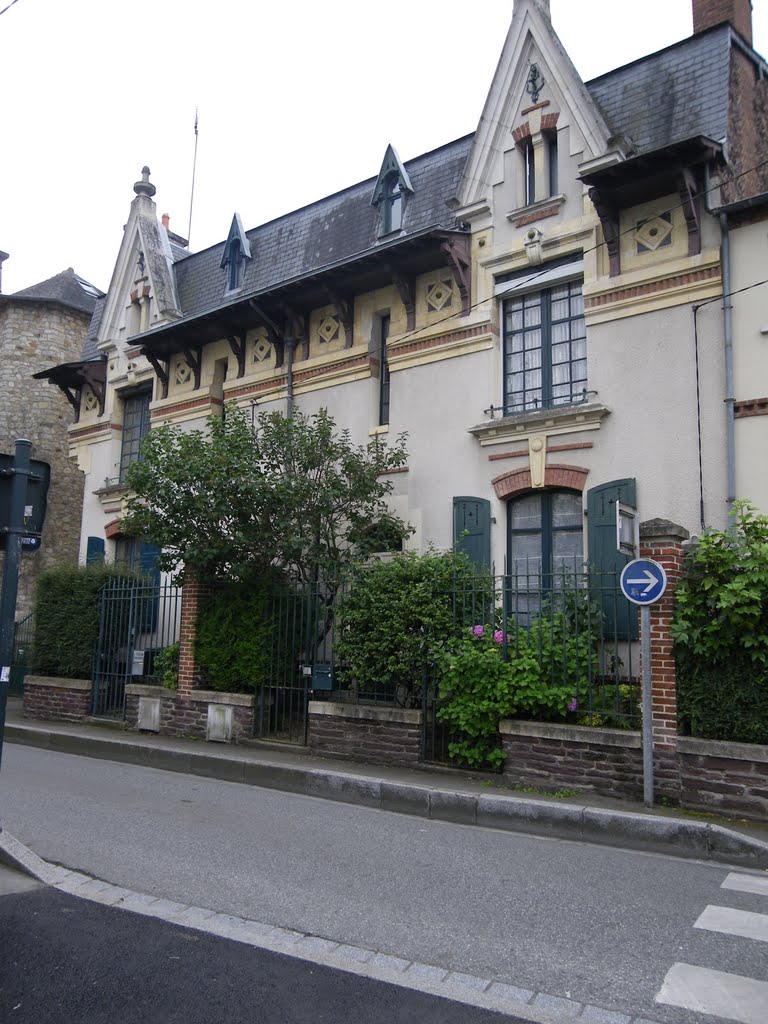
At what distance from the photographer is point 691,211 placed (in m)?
10.9

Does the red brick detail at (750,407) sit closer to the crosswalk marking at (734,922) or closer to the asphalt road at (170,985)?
the crosswalk marking at (734,922)

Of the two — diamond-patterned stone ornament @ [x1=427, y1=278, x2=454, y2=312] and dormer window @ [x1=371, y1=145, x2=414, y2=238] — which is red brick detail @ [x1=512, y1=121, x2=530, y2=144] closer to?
dormer window @ [x1=371, y1=145, x2=414, y2=238]

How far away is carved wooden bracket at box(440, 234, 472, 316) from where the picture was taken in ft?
42.6

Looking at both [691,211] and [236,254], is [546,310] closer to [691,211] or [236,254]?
[691,211]

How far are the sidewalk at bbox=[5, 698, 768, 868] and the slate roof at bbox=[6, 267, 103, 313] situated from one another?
15583 millimetres

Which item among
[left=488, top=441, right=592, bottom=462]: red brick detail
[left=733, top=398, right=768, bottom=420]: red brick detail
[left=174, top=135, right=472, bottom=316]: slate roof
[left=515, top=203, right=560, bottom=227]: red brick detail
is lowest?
[left=488, top=441, right=592, bottom=462]: red brick detail

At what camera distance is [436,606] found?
9.96 meters

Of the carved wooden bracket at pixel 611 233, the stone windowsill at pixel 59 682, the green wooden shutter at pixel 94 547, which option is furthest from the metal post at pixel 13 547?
the green wooden shutter at pixel 94 547

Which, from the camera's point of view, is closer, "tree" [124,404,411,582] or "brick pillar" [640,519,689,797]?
"brick pillar" [640,519,689,797]

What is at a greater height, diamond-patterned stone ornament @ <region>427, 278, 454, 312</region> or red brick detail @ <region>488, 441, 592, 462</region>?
diamond-patterned stone ornament @ <region>427, 278, 454, 312</region>

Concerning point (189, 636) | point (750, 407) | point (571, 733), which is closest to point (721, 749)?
point (571, 733)

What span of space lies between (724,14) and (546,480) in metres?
7.83

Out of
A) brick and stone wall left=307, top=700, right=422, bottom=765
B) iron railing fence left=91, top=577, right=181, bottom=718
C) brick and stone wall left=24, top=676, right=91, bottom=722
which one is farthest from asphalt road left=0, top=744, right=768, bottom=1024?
brick and stone wall left=24, top=676, right=91, bottom=722

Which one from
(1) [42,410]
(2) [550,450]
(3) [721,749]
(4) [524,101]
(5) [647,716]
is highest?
(4) [524,101]
